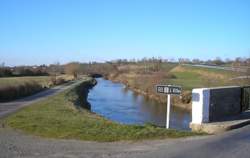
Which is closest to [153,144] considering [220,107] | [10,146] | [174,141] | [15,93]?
[174,141]

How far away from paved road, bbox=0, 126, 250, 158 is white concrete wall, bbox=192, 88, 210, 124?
63.4 inches

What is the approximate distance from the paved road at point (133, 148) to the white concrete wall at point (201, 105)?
161cm

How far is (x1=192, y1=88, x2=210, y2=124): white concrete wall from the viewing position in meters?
14.9

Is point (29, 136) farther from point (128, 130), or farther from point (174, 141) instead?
point (174, 141)

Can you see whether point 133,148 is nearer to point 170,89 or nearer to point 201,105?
point 201,105

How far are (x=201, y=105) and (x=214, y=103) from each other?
117 centimetres

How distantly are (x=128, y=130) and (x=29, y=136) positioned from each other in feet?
11.0

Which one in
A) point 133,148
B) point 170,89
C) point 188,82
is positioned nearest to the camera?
point 133,148

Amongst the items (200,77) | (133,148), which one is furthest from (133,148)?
(200,77)

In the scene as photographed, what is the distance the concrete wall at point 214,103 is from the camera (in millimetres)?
A: 14969

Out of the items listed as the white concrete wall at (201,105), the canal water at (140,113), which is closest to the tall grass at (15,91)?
the canal water at (140,113)

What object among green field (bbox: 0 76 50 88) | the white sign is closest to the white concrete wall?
the white sign

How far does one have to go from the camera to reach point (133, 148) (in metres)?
11.2

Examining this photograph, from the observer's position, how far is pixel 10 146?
11.8 metres
